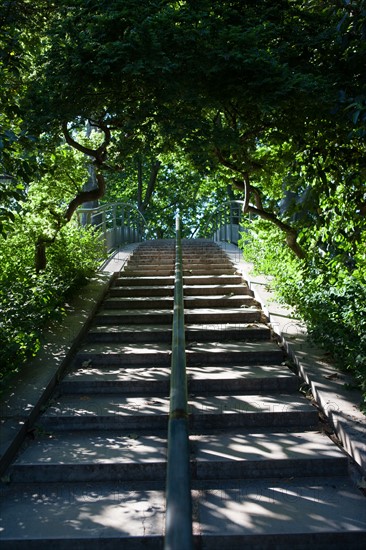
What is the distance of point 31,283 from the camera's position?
697 cm

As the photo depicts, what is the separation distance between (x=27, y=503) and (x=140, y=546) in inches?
36.1

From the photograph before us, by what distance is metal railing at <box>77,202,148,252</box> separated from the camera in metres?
12.7

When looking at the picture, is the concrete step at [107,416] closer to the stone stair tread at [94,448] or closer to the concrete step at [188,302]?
the stone stair tread at [94,448]

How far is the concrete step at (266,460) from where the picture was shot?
396 cm

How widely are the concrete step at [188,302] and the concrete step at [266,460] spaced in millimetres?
3929

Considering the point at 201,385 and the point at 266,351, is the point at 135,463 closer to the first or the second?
the point at 201,385

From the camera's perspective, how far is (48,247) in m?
9.23

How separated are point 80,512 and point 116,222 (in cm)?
1227

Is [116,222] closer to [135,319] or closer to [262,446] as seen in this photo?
[135,319]

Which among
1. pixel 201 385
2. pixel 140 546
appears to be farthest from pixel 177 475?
pixel 201 385

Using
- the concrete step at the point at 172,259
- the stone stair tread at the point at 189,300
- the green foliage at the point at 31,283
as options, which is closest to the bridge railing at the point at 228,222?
the concrete step at the point at 172,259

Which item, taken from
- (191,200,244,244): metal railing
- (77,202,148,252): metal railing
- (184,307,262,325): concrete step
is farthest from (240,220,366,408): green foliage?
(191,200,244,244): metal railing

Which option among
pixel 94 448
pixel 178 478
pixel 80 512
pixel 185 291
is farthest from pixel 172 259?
pixel 178 478

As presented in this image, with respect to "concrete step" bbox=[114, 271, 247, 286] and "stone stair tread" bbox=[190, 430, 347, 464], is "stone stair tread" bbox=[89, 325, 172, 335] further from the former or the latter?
"stone stair tread" bbox=[190, 430, 347, 464]
